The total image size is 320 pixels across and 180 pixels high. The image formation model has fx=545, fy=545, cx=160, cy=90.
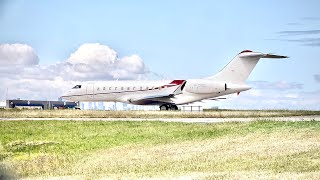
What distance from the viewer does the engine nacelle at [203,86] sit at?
57.7m

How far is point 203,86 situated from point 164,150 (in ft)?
117

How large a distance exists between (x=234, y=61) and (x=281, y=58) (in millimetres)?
5164

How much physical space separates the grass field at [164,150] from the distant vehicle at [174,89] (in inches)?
922

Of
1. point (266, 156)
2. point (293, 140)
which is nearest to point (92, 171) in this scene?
point (266, 156)

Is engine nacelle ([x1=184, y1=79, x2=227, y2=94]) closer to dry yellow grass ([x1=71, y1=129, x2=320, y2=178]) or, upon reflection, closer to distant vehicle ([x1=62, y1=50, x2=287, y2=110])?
distant vehicle ([x1=62, y1=50, x2=287, y2=110])

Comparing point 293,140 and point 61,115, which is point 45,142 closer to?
point 293,140

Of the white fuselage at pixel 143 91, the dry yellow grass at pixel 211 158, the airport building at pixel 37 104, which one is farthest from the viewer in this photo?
the airport building at pixel 37 104

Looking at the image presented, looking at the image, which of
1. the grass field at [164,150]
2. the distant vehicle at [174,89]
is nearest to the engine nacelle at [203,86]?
the distant vehicle at [174,89]

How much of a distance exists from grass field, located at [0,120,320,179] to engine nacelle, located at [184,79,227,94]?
23.4m

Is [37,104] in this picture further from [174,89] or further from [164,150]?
[164,150]

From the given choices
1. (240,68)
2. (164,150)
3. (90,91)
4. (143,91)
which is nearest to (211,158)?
(164,150)

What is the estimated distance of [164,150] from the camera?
918 inches

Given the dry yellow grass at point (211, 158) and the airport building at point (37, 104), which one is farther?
the airport building at point (37, 104)

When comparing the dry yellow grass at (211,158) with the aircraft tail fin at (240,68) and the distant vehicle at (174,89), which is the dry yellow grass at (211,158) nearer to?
the distant vehicle at (174,89)
